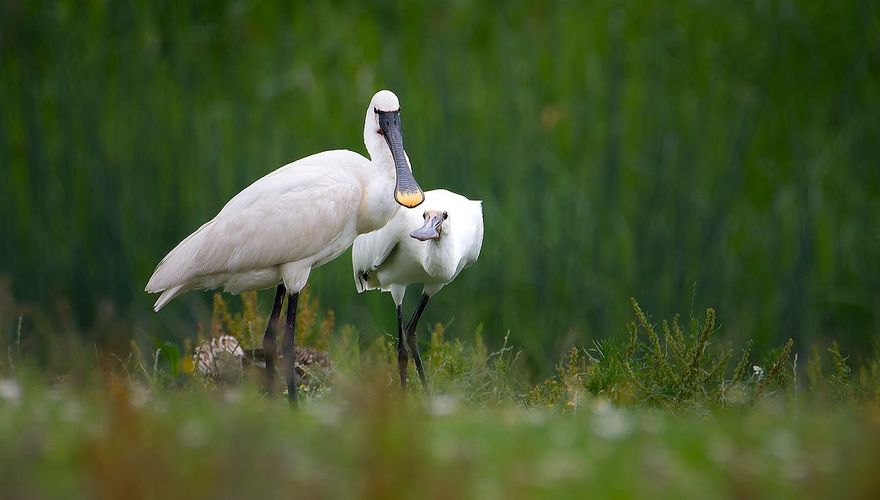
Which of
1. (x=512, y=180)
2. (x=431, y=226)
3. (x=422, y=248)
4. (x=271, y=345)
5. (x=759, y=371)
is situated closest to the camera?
(x=759, y=371)

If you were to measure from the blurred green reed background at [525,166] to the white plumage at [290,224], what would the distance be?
1.47m

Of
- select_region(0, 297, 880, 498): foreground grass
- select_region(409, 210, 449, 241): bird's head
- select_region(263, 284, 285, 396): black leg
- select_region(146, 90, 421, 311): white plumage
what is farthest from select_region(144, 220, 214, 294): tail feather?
select_region(0, 297, 880, 498): foreground grass

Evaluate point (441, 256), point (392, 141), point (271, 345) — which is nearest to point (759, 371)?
point (441, 256)

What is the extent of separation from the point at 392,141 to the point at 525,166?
8.08ft

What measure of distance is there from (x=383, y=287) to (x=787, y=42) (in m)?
4.57

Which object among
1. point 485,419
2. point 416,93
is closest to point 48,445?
point 485,419

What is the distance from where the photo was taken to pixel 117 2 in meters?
10.8

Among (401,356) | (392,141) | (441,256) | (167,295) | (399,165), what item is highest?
(392,141)

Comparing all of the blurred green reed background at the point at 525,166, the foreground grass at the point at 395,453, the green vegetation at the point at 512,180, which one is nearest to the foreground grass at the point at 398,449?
the foreground grass at the point at 395,453

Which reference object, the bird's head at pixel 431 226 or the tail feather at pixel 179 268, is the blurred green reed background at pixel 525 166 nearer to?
the bird's head at pixel 431 226

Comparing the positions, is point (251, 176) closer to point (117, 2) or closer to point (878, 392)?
point (117, 2)

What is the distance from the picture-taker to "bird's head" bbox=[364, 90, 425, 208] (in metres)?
7.14

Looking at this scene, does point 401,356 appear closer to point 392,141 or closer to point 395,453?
point 392,141

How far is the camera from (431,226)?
752 cm
